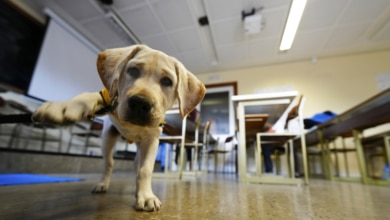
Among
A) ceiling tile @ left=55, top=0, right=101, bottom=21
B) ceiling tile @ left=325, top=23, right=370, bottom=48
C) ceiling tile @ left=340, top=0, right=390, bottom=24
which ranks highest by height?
ceiling tile @ left=340, top=0, right=390, bottom=24

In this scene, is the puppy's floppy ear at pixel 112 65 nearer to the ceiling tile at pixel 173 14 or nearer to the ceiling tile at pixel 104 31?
the ceiling tile at pixel 173 14

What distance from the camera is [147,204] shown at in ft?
2.33

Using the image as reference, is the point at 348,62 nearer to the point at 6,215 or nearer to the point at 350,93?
the point at 350,93

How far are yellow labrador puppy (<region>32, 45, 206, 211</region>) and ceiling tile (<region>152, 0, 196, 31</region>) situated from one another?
2.91 m

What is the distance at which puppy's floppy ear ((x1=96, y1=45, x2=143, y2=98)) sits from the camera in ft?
2.46

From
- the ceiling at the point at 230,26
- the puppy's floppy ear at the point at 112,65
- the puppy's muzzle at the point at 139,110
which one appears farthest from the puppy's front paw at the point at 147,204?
the ceiling at the point at 230,26

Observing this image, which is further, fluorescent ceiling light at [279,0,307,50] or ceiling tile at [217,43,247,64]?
ceiling tile at [217,43,247,64]

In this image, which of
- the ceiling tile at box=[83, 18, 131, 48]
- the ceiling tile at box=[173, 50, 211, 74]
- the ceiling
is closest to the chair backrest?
the ceiling

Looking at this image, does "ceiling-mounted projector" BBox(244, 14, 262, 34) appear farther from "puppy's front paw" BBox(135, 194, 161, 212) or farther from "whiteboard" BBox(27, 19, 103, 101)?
"puppy's front paw" BBox(135, 194, 161, 212)

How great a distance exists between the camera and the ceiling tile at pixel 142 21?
343cm

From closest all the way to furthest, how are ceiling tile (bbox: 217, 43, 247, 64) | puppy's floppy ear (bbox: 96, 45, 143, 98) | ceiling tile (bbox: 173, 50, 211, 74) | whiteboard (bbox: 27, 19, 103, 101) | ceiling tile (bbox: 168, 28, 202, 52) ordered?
puppy's floppy ear (bbox: 96, 45, 143, 98)
whiteboard (bbox: 27, 19, 103, 101)
ceiling tile (bbox: 168, 28, 202, 52)
ceiling tile (bbox: 217, 43, 247, 64)
ceiling tile (bbox: 173, 50, 211, 74)

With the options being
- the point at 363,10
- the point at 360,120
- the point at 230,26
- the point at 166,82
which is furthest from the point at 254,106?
the point at 363,10

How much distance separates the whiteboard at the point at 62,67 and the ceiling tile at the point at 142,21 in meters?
1.31

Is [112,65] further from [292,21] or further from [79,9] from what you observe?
[79,9]
